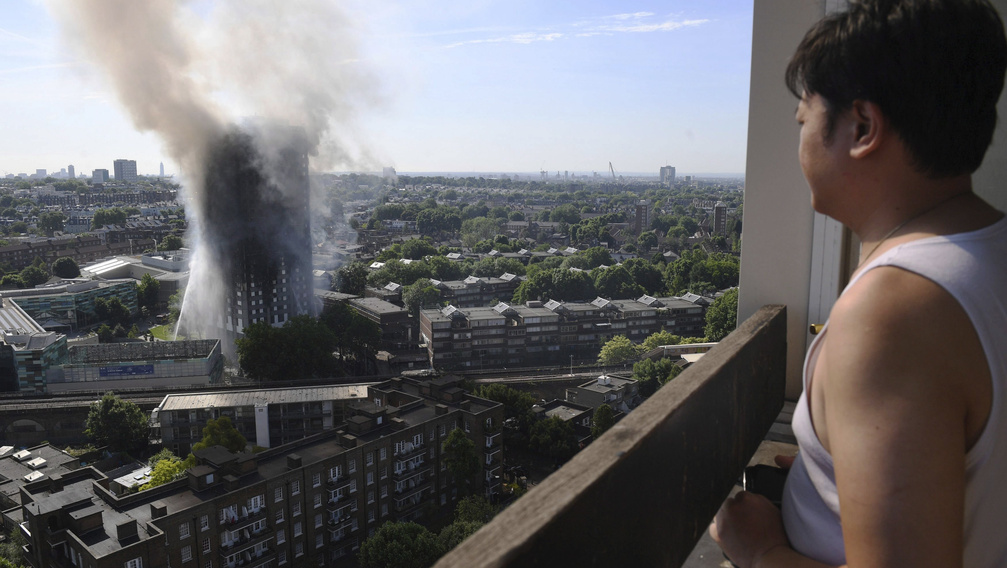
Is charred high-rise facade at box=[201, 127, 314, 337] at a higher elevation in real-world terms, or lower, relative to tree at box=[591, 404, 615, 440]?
higher

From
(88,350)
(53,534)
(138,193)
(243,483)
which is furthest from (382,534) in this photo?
(138,193)

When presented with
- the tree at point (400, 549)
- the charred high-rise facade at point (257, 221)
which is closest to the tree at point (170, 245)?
the charred high-rise facade at point (257, 221)

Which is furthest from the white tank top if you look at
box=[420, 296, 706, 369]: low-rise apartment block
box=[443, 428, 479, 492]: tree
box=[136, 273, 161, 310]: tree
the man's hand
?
box=[136, 273, 161, 310]: tree

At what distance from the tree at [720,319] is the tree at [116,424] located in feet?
30.0

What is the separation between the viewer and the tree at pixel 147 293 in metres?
16.8

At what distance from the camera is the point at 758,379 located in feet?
2.70

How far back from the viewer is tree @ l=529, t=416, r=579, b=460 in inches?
306

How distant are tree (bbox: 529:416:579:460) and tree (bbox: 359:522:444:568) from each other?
2714 mm

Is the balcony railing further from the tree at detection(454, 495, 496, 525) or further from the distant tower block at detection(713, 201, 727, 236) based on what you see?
the distant tower block at detection(713, 201, 727, 236)

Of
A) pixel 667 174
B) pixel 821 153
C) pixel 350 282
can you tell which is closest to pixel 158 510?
pixel 821 153

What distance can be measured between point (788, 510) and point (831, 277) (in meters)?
0.66

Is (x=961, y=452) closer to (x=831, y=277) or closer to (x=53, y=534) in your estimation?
(x=831, y=277)

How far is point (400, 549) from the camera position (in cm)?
503

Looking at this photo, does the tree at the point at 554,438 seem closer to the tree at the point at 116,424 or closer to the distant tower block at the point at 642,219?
the tree at the point at 116,424
